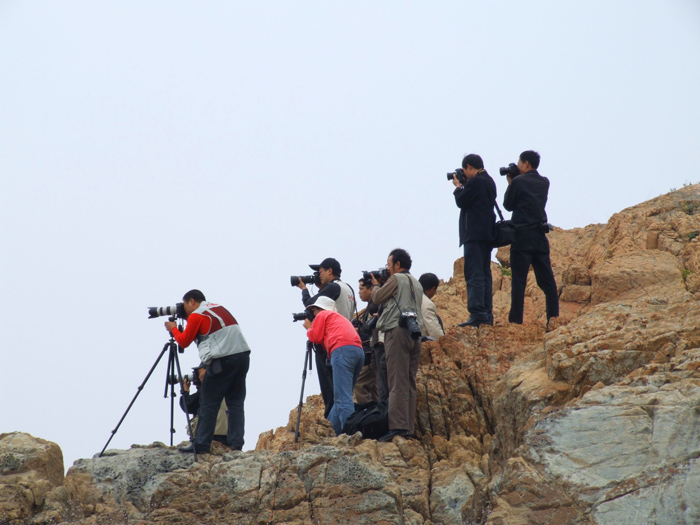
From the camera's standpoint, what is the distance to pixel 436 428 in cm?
1043

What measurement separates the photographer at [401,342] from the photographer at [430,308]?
5.03 feet

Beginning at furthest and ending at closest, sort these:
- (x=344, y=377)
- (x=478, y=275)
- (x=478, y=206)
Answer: (x=478, y=206) → (x=478, y=275) → (x=344, y=377)

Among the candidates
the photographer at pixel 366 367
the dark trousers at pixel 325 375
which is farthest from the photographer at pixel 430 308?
the dark trousers at pixel 325 375

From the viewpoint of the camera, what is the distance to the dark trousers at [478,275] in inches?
444

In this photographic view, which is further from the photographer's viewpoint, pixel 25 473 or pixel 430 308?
pixel 430 308

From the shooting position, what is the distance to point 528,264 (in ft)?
38.0

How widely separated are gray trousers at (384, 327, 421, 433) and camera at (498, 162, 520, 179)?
138 inches

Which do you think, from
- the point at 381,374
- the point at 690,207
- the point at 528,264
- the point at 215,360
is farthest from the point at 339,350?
the point at 690,207

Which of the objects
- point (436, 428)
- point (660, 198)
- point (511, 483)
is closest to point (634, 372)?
point (511, 483)

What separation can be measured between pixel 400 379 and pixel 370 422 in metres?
0.67

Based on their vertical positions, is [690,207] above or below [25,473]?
above

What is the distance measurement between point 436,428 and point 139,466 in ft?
12.7

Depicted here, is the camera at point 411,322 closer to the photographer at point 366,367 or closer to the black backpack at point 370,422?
the black backpack at point 370,422

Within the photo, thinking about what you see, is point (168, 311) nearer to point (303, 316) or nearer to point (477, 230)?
point (303, 316)
